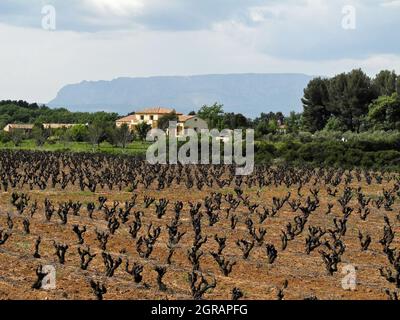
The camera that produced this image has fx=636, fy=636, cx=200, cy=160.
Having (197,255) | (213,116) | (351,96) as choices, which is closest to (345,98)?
(351,96)

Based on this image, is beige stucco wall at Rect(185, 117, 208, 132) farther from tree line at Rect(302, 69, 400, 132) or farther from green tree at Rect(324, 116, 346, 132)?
green tree at Rect(324, 116, 346, 132)

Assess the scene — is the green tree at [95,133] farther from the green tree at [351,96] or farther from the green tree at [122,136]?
the green tree at [351,96]

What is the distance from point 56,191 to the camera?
27.9m

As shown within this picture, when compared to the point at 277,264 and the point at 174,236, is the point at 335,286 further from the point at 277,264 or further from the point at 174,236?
the point at 174,236

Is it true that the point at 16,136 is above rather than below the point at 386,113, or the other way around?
below

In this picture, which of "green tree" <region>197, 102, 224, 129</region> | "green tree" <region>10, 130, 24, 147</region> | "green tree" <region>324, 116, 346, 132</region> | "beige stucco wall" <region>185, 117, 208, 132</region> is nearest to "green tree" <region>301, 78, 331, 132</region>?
"green tree" <region>324, 116, 346, 132</region>

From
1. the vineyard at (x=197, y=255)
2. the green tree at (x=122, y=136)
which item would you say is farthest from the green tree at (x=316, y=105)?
the vineyard at (x=197, y=255)

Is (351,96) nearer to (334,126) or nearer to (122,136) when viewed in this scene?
(334,126)

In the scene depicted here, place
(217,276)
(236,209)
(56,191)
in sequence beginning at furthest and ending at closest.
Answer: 1. (56,191)
2. (236,209)
3. (217,276)

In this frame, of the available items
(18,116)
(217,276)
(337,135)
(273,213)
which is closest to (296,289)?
(217,276)

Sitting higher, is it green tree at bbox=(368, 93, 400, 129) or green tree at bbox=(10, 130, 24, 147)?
green tree at bbox=(368, 93, 400, 129)

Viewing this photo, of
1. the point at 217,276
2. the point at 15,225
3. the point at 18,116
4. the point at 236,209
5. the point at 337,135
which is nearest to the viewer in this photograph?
the point at 217,276

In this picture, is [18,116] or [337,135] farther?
[18,116]
